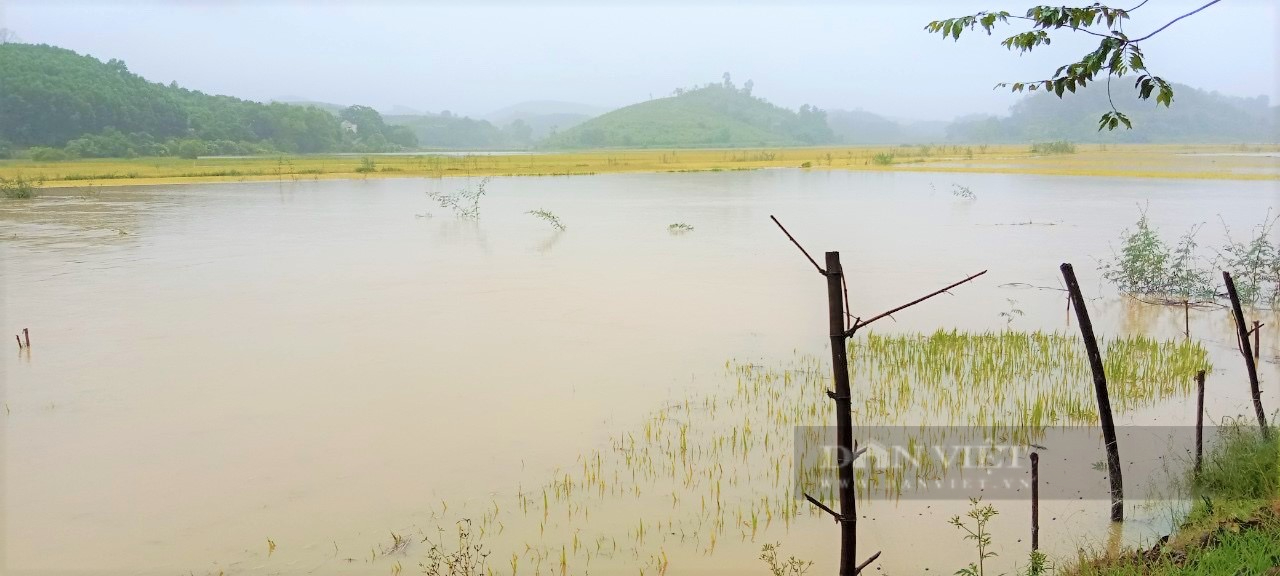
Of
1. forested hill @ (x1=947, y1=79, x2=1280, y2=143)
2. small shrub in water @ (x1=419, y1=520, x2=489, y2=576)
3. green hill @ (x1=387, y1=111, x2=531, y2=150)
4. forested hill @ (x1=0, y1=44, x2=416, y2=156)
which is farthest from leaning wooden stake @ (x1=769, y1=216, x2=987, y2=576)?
green hill @ (x1=387, y1=111, x2=531, y2=150)

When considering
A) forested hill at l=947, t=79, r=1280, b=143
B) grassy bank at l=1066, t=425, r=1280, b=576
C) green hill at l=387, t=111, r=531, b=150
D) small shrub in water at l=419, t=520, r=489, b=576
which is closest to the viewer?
grassy bank at l=1066, t=425, r=1280, b=576

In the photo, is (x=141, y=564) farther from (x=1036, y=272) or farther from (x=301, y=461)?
(x=1036, y=272)

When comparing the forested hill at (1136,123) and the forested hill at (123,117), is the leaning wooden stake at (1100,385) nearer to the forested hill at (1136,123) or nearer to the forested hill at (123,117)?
the forested hill at (123,117)

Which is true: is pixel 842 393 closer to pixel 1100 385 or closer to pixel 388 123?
pixel 1100 385

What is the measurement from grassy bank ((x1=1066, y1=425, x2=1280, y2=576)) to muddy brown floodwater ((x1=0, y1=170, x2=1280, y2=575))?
10.5 inches

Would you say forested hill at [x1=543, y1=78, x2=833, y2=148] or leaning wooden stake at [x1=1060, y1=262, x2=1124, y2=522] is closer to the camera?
leaning wooden stake at [x1=1060, y1=262, x2=1124, y2=522]

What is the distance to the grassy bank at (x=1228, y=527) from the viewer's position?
9.01 feet

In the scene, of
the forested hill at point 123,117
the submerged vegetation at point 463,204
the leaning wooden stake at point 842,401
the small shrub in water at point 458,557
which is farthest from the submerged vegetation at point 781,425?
the forested hill at point 123,117

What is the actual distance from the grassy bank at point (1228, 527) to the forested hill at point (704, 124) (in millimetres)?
94439

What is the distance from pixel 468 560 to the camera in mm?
3527

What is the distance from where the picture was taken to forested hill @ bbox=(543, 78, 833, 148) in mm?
103750

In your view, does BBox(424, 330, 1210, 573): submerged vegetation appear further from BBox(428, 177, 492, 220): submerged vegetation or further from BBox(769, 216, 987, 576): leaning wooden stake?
BBox(428, 177, 492, 220): submerged vegetation

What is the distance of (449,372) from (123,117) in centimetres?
5623

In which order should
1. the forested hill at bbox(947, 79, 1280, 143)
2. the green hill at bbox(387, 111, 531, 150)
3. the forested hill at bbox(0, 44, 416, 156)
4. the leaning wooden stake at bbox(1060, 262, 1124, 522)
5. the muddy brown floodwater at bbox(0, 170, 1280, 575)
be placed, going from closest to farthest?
the leaning wooden stake at bbox(1060, 262, 1124, 522), the muddy brown floodwater at bbox(0, 170, 1280, 575), the forested hill at bbox(0, 44, 416, 156), the forested hill at bbox(947, 79, 1280, 143), the green hill at bbox(387, 111, 531, 150)
